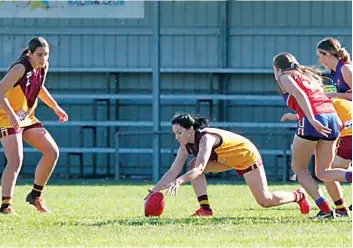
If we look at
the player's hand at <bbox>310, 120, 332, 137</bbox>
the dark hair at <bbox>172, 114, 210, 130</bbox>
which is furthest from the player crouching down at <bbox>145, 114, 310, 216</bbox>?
the player's hand at <bbox>310, 120, 332, 137</bbox>

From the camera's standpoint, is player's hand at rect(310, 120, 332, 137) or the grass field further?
player's hand at rect(310, 120, 332, 137)

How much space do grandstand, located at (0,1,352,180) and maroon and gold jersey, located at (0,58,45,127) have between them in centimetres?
1005

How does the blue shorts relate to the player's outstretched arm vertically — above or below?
above

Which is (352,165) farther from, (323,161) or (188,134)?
(188,134)

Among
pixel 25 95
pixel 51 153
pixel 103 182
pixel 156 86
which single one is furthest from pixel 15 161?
pixel 156 86

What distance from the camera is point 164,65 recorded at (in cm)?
2133

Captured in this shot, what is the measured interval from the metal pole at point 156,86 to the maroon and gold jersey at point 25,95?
8535 millimetres

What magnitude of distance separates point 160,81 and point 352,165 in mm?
10581

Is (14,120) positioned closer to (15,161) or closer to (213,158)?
(15,161)

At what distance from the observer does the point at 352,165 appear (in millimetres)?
10500

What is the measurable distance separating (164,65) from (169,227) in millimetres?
12546

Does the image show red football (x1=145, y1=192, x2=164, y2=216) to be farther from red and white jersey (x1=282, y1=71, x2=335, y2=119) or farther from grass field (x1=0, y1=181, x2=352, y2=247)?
red and white jersey (x1=282, y1=71, x2=335, y2=119)

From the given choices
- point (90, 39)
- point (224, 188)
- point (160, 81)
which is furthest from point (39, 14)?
point (224, 188)

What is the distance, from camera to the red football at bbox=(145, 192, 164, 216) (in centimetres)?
994
